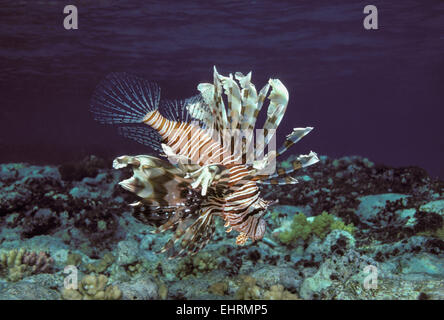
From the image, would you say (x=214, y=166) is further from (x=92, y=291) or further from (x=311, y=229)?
(x=311, y=229)

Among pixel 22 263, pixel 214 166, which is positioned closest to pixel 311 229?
pixel 214 166

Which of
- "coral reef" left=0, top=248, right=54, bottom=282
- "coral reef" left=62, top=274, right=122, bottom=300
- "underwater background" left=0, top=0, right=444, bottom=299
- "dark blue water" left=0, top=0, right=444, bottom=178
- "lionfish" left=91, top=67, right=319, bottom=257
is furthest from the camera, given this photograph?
"dark blue water" left=0, top=0, right=444, bottom=178

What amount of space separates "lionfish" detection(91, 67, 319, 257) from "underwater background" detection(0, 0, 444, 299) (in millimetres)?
999

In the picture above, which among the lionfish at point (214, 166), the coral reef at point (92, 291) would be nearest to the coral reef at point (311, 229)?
the lionfish at point (214, 166)

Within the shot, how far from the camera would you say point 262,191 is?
34.7 ft

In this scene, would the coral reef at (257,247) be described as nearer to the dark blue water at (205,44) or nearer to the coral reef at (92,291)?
the coral reef at (92,291)

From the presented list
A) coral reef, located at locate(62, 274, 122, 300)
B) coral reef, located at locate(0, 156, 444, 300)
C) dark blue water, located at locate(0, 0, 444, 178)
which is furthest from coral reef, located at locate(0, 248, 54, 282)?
dark blue water, located at locate(0, 0, 444, 178)

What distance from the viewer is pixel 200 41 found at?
23078 millimetres

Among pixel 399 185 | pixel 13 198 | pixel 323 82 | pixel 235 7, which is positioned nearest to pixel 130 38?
pixel 235 7

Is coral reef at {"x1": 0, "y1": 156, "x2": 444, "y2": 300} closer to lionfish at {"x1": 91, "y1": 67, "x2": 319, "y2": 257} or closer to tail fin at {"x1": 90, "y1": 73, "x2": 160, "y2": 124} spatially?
lionfish at {"x1": 91, "y1": 67, "x2": 319, "y2": 257}

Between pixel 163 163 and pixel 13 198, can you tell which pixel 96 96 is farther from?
pixel 13 198

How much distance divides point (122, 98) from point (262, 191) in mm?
6784

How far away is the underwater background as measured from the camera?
166 inches
